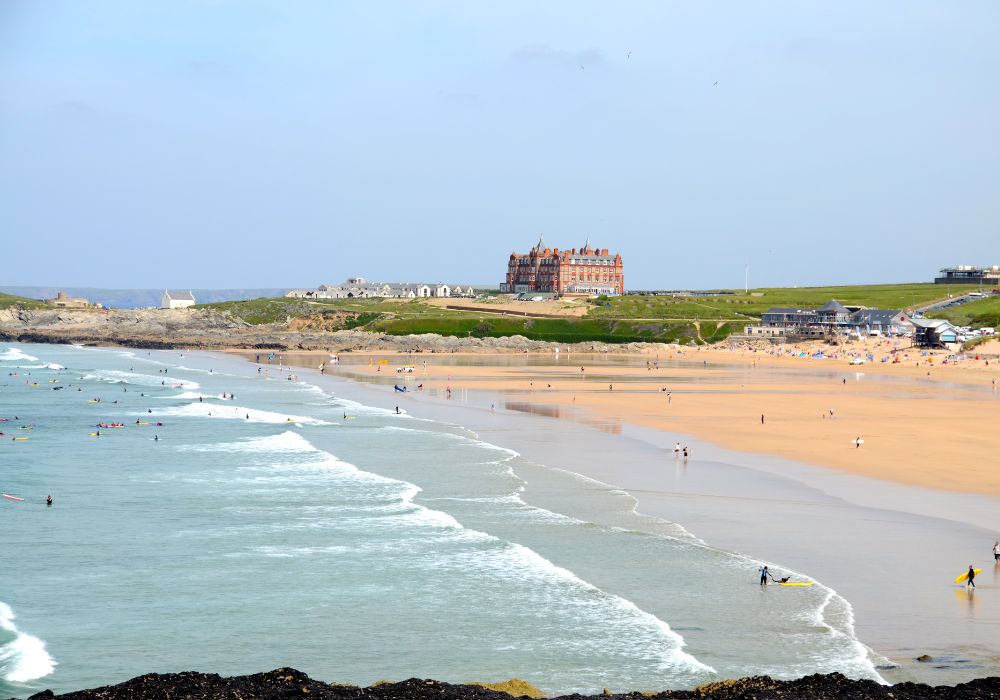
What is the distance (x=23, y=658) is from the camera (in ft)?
60.9

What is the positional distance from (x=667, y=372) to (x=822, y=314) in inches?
1888

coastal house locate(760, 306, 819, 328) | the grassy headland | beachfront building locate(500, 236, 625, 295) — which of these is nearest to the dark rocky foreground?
the grassy headland

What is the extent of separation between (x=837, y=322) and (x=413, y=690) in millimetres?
121878

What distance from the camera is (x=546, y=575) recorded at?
24188 millimetres

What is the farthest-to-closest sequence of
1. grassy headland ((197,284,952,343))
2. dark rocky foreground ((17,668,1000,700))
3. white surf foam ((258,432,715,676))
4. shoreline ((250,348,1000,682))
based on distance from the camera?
grassy headland ((197,284,952,343))
shoreline ((250,348,1000,682))
white surf foam ((258,432,715,676))
dark rocky foreground ((17,668,1000,700))

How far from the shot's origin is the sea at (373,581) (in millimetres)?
18656

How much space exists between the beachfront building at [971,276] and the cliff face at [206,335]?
9391 cm

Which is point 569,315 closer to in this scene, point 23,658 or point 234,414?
point 234,414

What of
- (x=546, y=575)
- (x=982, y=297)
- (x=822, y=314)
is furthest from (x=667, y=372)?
(x=982, y=297)

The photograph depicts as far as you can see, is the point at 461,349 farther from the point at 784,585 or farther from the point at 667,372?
the point at 784,585

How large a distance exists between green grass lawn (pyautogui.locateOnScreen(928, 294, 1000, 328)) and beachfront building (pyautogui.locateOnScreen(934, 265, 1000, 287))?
104 ft

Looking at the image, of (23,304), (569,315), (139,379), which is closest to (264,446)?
(139,379)

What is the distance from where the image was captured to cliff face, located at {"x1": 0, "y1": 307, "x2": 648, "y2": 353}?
124125 millimetres

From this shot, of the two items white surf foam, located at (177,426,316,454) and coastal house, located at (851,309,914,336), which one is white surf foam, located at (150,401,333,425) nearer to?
white surf foam, located at (177,426,316,454)
